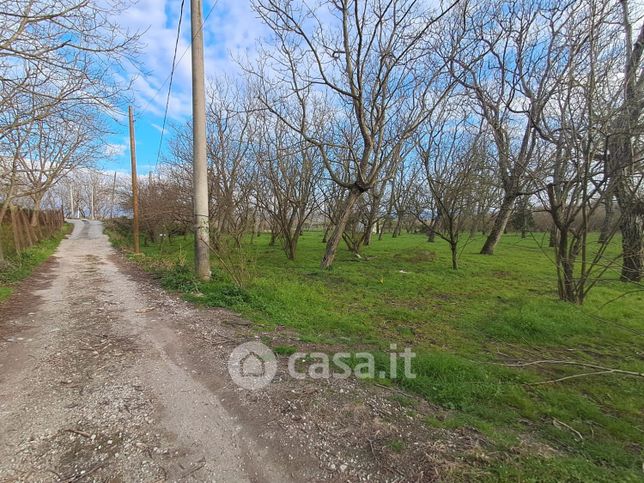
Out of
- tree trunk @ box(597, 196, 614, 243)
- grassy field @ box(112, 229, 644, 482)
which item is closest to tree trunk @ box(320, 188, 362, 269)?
grassy field @ box(112, 229, 644, 482)

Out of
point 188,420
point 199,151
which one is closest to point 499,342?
point 188,420

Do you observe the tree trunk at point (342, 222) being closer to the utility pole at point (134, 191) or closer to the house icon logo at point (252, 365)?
the house icon logo at point (252, 365)

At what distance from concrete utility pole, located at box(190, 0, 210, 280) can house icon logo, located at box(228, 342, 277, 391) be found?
385cm

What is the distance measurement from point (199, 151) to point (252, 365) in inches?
221

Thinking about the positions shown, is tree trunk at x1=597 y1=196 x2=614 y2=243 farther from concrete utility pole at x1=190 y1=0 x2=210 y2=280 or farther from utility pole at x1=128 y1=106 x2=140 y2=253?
utility pole at x1=128 y1=106 x2=140 y2=253

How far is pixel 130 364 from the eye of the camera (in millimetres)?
3178

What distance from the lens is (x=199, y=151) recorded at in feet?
23.3

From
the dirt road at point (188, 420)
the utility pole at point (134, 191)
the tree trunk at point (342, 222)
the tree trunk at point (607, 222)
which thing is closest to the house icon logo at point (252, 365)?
the dirt road at point (188, 420)

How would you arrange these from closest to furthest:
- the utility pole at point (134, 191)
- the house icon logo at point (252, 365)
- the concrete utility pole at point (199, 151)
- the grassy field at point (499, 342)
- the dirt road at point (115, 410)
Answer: the dirt road at point (115, 410) → the grassy field at point (499, 342) → the house icon logo at point (252, 365) → the concrete utility pole at point (199, 151) → the utility pole at point (134, 191)

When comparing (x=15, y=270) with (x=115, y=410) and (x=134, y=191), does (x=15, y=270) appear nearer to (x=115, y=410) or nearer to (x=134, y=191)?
(x=134, y=191)

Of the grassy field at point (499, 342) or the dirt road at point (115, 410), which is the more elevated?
the dirt road at point (115, 410)

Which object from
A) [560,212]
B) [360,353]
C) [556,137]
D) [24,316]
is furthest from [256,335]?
[556,137]

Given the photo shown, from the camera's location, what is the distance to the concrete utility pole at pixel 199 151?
6996mm

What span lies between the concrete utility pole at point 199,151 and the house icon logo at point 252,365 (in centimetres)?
385
